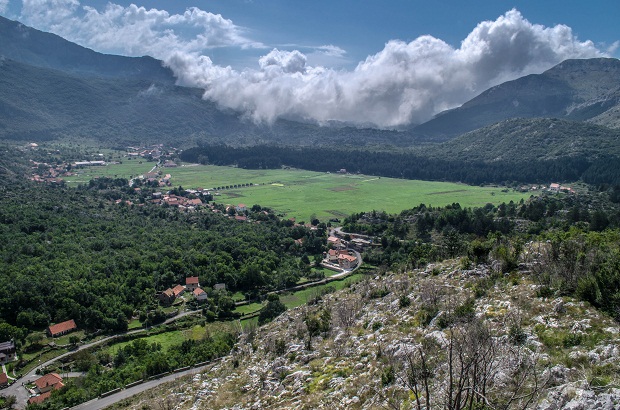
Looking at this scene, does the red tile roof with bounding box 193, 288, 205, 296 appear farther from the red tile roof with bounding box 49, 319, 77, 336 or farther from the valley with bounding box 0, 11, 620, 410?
the red tile roof with bounding box 49, 319, 77, 336

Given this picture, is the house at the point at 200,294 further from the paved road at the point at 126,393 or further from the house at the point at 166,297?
the paved road at the point at 126,393

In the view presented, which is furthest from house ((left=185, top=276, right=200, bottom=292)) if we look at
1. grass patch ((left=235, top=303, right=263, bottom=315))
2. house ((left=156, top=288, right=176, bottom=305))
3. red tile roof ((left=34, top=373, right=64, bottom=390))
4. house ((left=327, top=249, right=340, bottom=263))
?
red tile roof ((left=34, top=373, right=64, bottom=390))

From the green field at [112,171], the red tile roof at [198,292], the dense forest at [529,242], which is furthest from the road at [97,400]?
the green field at [112,171]

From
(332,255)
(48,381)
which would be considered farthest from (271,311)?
(332,255)

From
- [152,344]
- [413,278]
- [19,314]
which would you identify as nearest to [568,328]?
[413,278]

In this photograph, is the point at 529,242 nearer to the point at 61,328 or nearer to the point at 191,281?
the point at 191,281

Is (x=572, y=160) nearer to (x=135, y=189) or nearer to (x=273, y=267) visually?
(x=273, y=267)
